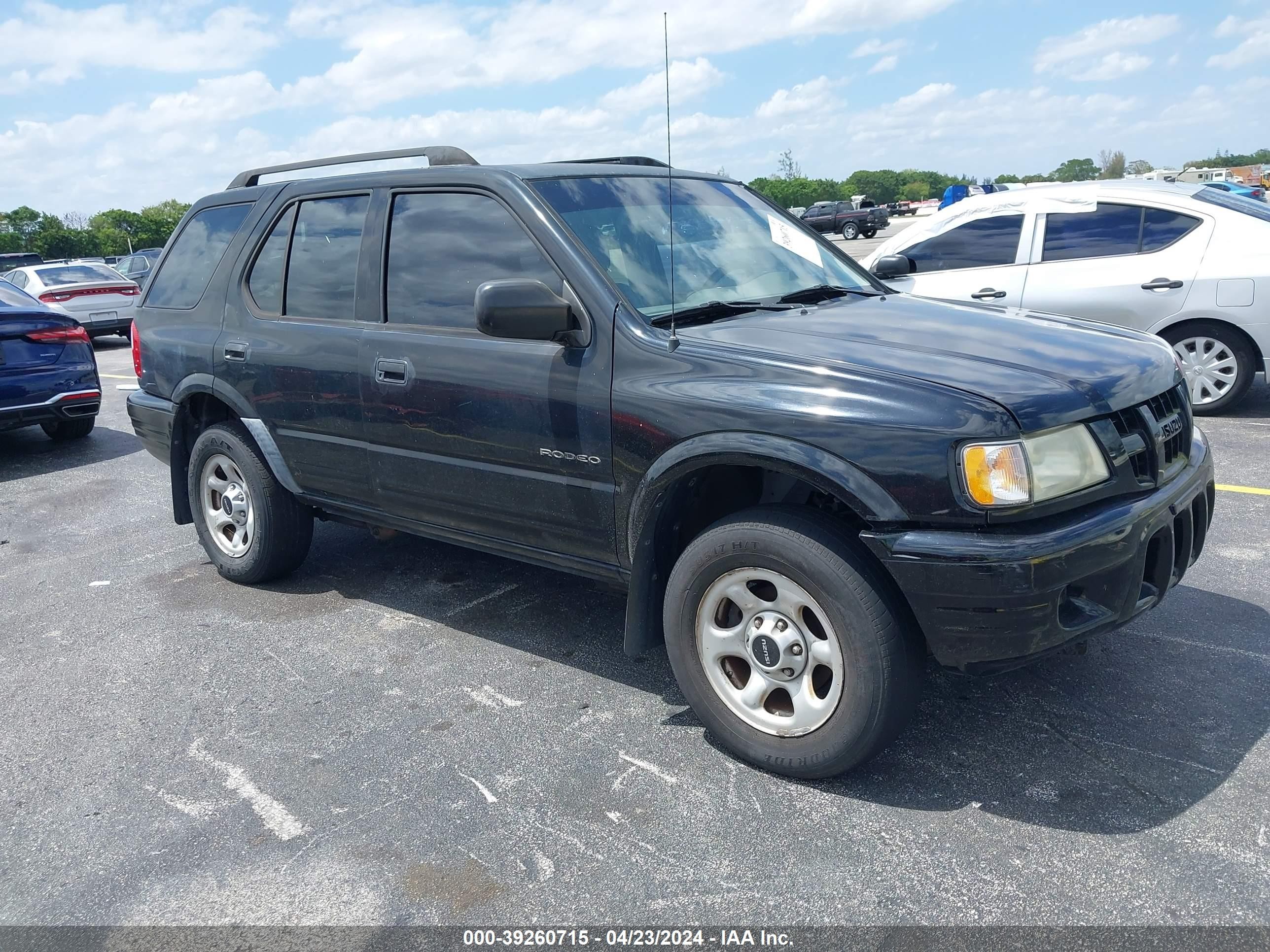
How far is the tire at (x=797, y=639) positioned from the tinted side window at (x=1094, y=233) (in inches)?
219

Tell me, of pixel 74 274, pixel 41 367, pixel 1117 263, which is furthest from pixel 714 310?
pixel 74 274

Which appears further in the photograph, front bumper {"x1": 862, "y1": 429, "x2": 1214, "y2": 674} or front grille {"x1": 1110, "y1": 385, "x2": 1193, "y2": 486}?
front grille {"x1": 1110, "y1": 385, "x2": 1193, "y2": 486}

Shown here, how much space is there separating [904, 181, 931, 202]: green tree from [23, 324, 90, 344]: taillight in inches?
2531

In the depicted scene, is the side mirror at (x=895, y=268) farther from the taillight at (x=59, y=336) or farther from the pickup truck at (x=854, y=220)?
the pickup truck at (x=854, y=220)

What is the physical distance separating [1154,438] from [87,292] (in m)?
17.7

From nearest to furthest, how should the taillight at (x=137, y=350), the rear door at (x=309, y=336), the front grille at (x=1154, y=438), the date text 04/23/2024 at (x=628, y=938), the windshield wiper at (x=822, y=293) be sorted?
the date text 04/23/2024 at (x=628, y=938) → the front grille at (x=1154, y=438) → the windshield wiper at (x=822, y=293) → the rear door at (x=309, y=336) → the taillight at (x=137, y=350)

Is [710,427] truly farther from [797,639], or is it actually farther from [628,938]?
[628,938]

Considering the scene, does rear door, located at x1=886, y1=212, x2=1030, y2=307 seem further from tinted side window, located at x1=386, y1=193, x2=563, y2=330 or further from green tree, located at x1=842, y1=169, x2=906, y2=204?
green tree, located at x1=842, y1=169, x2=906, y2=204

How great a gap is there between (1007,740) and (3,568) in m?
5.20

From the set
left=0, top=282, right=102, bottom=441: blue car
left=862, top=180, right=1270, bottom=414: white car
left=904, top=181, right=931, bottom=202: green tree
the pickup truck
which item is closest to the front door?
left=862, top=180, right=1270, bottom=414: white car

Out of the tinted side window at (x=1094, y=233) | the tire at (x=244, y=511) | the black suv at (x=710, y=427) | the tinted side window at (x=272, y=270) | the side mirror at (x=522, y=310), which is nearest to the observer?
the black suv at (x=710, y=427)

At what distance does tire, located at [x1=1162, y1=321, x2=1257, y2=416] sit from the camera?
291 inches

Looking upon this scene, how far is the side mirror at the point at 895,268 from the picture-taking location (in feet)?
16.7

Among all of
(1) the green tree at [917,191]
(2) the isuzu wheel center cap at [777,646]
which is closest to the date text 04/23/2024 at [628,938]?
(2) the isuzu wheel center cap at [777,646]
